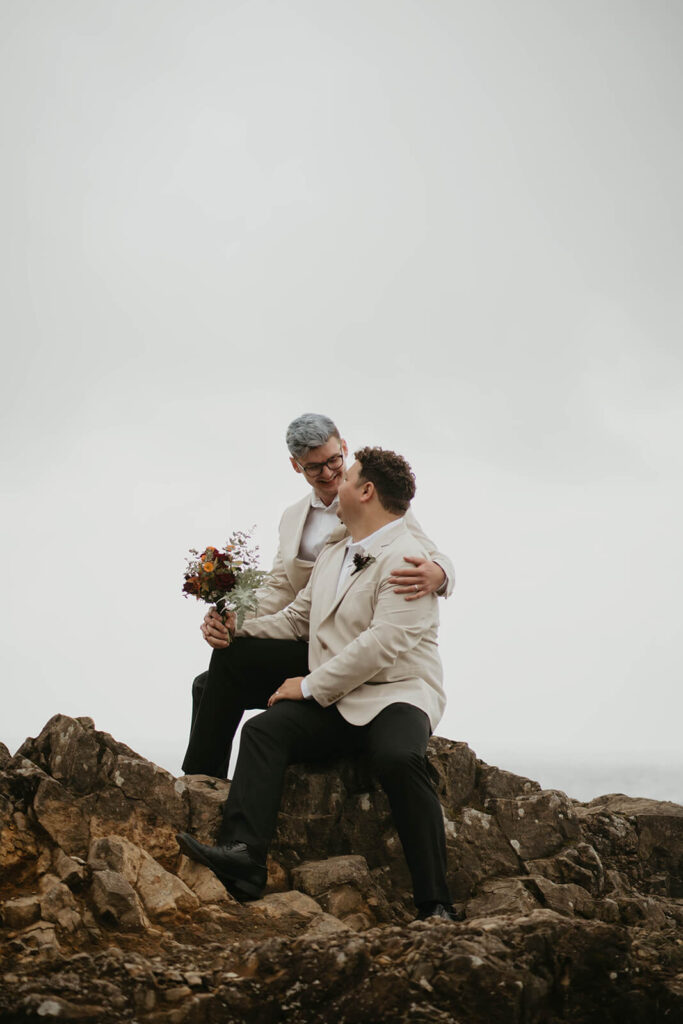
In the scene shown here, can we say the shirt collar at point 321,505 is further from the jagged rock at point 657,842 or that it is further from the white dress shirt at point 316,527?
the jagged rock at point 657,842

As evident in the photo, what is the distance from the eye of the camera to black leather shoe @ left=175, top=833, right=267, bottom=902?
6.04 meters

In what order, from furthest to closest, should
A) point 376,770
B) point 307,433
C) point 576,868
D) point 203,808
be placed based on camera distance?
point 307,433 < point 576,868 < point 203,808 < point 376,770

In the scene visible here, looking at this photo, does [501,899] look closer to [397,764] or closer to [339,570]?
[397,764]

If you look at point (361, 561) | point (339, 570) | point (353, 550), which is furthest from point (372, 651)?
point (353, 550)

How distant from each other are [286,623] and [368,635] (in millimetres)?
1066

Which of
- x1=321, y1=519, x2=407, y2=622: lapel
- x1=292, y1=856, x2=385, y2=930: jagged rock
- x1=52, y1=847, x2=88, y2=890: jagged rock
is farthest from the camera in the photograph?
x1=321, y1=519, x2=407, y2=622: lapel

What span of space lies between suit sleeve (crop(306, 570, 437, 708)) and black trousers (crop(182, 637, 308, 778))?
557 millimetres

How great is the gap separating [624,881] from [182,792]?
3.45m

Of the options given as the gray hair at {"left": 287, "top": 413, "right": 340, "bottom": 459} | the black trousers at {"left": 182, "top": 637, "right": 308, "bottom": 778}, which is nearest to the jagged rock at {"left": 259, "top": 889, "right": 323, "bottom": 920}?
the black trousers at {"left": 182, "top": 637, "right": 308, "bottom": 778}

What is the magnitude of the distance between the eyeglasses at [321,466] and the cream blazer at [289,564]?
1.24 ft

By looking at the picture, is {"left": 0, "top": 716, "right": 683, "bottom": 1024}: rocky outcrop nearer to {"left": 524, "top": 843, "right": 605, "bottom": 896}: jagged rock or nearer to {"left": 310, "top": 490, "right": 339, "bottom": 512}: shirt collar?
{"left": 524, "top": 843, "right": 605, "bottom": 896}: jagged rock

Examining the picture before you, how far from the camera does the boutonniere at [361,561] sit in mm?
7070

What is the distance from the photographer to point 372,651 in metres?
6.57

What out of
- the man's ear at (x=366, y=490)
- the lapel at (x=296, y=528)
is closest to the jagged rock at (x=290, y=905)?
the man's ear at (x=366, y=490)
